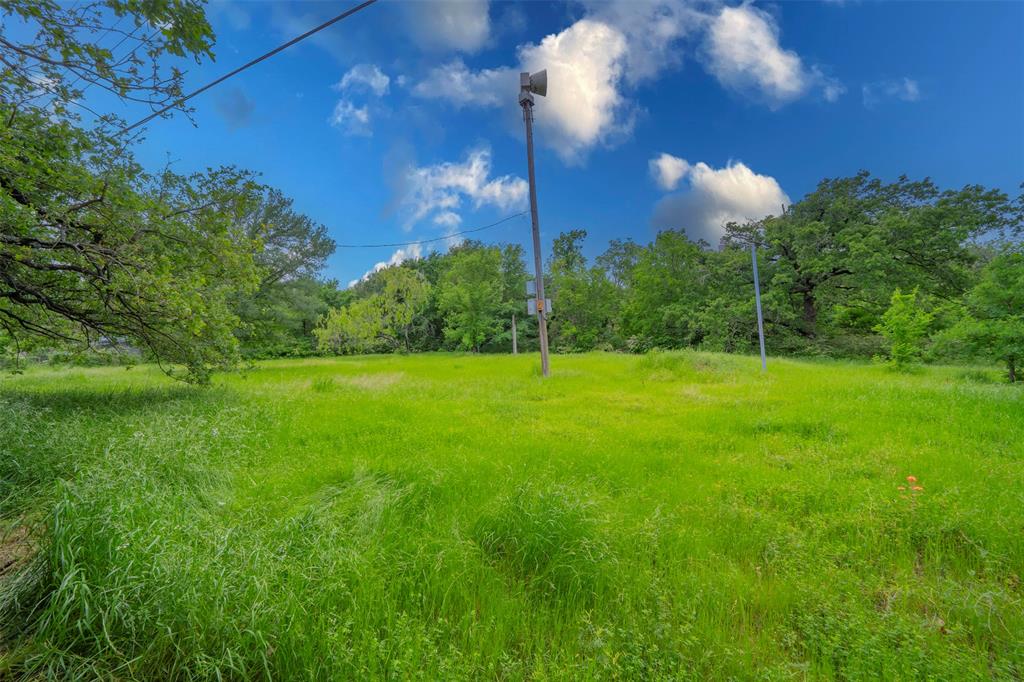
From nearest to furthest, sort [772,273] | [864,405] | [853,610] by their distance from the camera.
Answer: [853,610] → [864,405] → [772,273]

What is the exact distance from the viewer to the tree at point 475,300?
123 ft

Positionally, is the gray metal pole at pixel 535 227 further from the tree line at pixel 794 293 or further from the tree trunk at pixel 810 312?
the tree trunk at pixel 810 312

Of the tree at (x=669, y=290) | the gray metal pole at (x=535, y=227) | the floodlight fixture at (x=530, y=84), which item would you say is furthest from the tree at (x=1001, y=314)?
the tree at (x=669, y=290)

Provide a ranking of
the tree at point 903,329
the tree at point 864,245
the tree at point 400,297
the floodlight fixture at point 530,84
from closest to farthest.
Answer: the floodlight fixture at point 530,84, the tree at point 903,329, the tree at point 864,245, the tree at point 400,297

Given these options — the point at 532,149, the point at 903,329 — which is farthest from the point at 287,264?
the point at 903,329

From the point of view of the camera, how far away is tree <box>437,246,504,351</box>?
3747 cm

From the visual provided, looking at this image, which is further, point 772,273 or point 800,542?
point 772,273

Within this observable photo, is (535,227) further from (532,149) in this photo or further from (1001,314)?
(1001,314)

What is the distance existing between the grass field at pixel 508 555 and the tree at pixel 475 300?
3218 centimetres

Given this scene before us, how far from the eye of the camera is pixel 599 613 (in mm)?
2275

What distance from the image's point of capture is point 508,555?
112 inches

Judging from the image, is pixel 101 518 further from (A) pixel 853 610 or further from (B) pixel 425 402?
(B) pixel 425 402

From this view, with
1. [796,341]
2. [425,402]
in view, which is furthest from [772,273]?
[425,402]

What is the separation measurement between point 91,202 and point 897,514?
912cm
